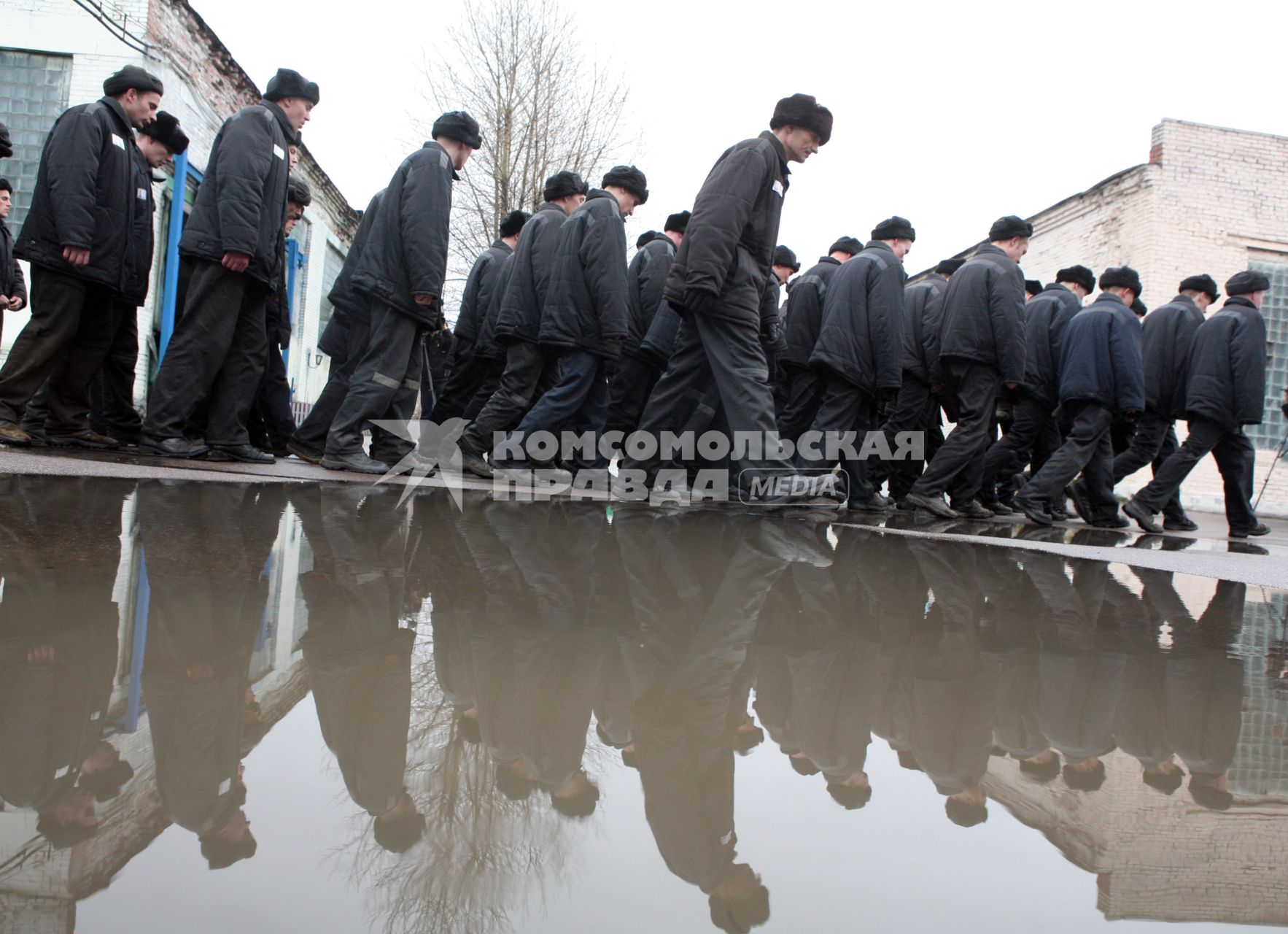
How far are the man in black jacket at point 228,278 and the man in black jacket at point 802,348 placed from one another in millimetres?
3836

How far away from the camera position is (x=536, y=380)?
6.34 m

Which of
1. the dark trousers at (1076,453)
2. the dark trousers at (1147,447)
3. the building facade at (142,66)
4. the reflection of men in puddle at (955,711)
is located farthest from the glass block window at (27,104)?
the dark trousers at (1147,447)

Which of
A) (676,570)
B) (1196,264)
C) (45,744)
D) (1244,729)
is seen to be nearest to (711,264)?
(676,570)

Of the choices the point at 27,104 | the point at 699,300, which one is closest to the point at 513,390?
the point at 699,300

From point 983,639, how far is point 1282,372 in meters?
16.9

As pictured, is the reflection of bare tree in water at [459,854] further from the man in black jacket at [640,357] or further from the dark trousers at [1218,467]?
the dark trousers at [1218,467]

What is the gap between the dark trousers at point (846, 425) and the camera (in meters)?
6.34

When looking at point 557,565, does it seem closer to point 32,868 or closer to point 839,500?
point 32,868

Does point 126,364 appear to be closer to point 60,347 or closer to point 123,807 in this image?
point 60,347

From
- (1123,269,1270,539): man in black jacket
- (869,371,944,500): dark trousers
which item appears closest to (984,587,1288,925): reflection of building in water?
(869,371,944,500): dark trousers

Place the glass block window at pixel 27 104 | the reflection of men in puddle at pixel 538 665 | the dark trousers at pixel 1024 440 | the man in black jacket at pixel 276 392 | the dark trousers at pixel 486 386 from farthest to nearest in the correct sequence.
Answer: the glass block window at pixel 27 104 → the dark trousers at pixel 1024 440 → the dark trousers at pixel 486 386 → the man in black jacket at pixel 276 392 → the reflection of men in puddle at pixel 538 665

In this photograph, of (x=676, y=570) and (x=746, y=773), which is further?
(x=676, y=570)

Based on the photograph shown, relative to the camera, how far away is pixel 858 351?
20.8 ft

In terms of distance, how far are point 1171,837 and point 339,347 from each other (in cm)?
604
